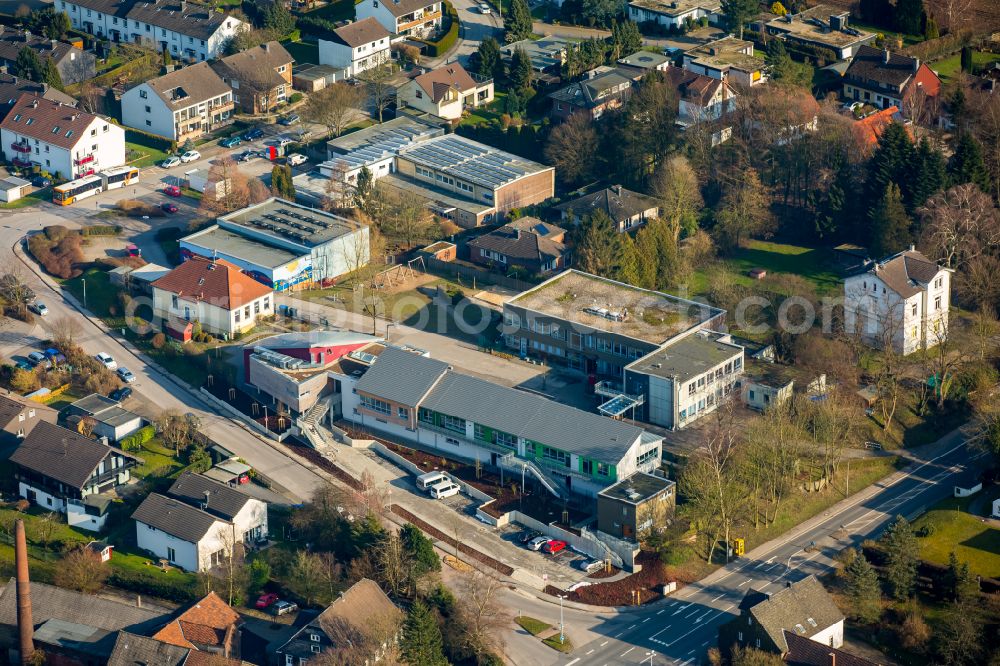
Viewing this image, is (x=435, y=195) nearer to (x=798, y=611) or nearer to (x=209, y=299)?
(x=209, y=299)

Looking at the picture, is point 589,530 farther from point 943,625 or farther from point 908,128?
point 908,128

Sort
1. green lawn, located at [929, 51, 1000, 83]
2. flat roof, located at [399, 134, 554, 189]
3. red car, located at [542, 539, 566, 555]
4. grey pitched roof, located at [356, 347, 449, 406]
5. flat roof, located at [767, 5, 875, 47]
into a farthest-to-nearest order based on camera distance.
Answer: flat roof, located at [767, 5, 875, 47]
green lawn, located at [929, 51, 1000, 83]
flat roof, located at [399, 134, 554, 189]
grey pitched roof, located at [356, 347, 449, 406]
red car, located at [542, 539, 566, 555]

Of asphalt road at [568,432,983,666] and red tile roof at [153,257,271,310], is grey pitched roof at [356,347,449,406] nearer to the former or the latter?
red tile roof at [153,257,271,310]

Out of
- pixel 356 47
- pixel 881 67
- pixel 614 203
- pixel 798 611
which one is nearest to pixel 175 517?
pixel 798 611

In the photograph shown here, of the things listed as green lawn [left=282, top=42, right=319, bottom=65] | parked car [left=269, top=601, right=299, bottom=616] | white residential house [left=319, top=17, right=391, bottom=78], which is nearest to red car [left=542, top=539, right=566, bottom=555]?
parked car [left=269, top=601, right=299, bottom=616]

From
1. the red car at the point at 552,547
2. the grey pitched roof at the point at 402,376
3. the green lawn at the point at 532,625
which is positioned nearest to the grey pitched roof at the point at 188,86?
the grey pitched roof at the point at 402,376

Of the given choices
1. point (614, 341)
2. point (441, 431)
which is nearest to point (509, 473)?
point (441, 431)
